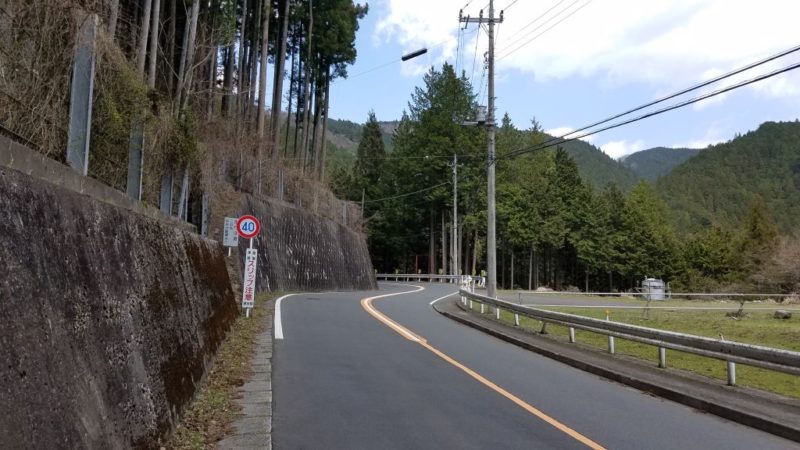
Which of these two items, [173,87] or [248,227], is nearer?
[248,227]

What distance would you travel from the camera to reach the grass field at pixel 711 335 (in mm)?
12328

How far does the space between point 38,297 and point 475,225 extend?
60.9 meters

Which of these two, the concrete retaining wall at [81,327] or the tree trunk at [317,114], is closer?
the concrete retaining wall at [81,327]

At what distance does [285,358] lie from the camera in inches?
416

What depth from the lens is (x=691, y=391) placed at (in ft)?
28.9

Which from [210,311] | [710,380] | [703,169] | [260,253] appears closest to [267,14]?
[260,253]

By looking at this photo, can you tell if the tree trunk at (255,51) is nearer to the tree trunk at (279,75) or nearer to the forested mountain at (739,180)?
the tree trunk at (279,75)

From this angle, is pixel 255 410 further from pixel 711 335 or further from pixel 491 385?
pixel 711 335

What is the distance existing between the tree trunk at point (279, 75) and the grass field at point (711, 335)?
741 inches

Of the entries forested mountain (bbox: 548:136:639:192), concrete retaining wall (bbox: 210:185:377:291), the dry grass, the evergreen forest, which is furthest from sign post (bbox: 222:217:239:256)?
forested mountain (bbox: 548:136:639:192)

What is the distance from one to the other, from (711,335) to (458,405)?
55.7 feet

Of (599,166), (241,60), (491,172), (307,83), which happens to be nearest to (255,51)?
(241,60)

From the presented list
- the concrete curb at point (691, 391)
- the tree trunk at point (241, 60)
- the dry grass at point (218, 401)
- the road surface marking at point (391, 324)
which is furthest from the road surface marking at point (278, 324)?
the tree trunk at point (241, 60)

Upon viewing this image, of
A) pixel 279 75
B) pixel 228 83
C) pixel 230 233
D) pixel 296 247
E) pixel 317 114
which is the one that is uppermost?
pixel 317 114
